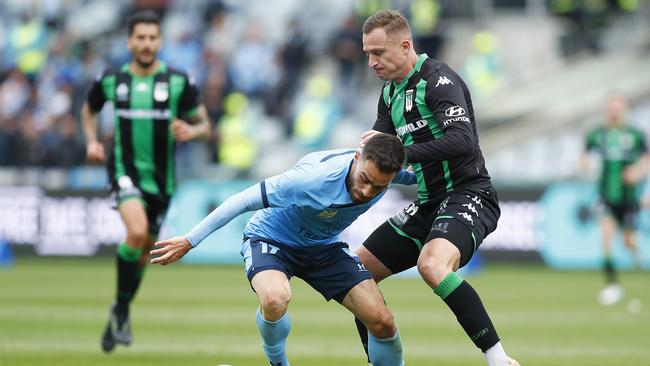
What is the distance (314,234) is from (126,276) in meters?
3.23

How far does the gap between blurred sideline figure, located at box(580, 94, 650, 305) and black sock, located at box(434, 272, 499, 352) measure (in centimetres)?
961

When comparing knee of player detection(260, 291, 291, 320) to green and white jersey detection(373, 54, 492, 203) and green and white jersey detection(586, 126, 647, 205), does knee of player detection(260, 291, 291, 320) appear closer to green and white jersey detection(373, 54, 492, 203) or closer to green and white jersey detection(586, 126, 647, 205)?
green and white jersey detection(373, 54, 492, 203)

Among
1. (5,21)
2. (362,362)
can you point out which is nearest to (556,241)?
(362,362)

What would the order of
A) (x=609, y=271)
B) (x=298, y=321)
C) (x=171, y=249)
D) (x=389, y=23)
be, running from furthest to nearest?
(x=609, y=271), (x=298, y=321), (x=389, y=23), (x=171, y=249)

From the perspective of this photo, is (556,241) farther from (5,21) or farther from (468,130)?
(5,21)

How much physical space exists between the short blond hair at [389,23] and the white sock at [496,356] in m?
2.12

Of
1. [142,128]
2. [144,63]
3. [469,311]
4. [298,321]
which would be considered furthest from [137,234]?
[469,311]

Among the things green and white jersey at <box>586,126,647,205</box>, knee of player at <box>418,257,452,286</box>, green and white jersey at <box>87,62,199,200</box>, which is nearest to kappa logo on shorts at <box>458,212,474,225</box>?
knee of player at <box>418,257,452,286</box>

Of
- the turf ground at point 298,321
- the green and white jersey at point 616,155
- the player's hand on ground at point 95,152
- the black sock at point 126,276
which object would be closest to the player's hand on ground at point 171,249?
the turf ground at point 298,321

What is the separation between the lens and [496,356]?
754 centimetres

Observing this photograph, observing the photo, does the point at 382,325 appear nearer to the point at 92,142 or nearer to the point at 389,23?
the point at 389,23

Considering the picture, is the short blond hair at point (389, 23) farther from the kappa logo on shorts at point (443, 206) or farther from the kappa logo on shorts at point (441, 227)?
the kappa logo on shorts at point (441, 227)

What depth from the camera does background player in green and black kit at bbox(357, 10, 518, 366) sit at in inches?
301

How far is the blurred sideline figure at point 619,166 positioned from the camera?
55.9 feet
